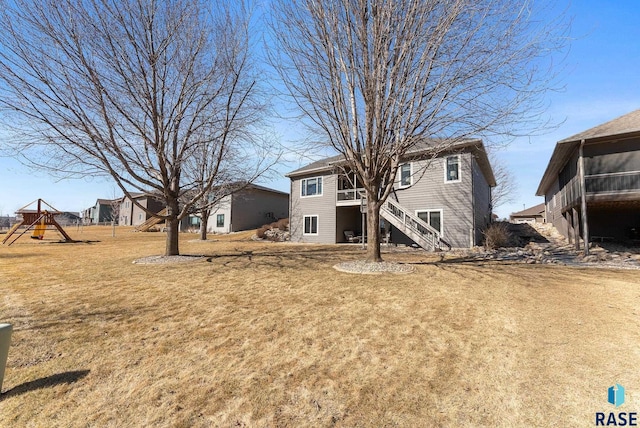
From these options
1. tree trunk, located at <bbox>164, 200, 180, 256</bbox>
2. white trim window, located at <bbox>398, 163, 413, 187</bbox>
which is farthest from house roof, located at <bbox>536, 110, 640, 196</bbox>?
tree trunk, located at <bbox>164, 200, 180, 256</bbox>

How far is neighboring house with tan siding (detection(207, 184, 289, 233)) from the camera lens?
97.5 ft

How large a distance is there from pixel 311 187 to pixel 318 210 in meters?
1.98

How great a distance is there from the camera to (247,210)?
102 ft

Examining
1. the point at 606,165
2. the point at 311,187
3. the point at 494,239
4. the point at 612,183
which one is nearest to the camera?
the point at 612,183

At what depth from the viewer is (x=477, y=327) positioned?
425cm

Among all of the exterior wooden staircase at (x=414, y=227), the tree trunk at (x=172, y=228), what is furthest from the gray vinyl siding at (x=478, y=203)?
the tree trunk at (x=172, y=228)

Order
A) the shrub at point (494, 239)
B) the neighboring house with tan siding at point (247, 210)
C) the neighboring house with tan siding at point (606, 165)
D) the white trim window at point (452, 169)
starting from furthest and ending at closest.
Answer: the neighboring house with tan siding at point (247, 210) → the white trim window at point (452, 169) → the shrub at point (494, 239) → the neighboring house with tan siding at point (606, 165)

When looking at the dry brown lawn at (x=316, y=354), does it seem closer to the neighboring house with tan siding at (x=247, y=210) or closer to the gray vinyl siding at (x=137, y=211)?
the neighboring house with tan siding at (x=247, y=210)

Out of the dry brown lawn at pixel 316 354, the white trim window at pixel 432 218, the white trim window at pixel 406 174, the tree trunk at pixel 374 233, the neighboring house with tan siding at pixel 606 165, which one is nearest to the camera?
the dry brown lawn at pixel 316 354

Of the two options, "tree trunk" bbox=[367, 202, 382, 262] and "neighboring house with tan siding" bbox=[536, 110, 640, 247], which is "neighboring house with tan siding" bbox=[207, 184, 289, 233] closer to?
"tree trunk" bbox=[367, 202, 382, 262]

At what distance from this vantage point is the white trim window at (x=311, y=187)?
20938 mm

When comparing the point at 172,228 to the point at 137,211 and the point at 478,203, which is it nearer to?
the point at 478,203

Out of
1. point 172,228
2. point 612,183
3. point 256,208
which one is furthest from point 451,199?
point 256,208

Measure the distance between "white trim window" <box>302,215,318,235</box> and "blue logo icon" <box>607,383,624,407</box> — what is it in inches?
717
